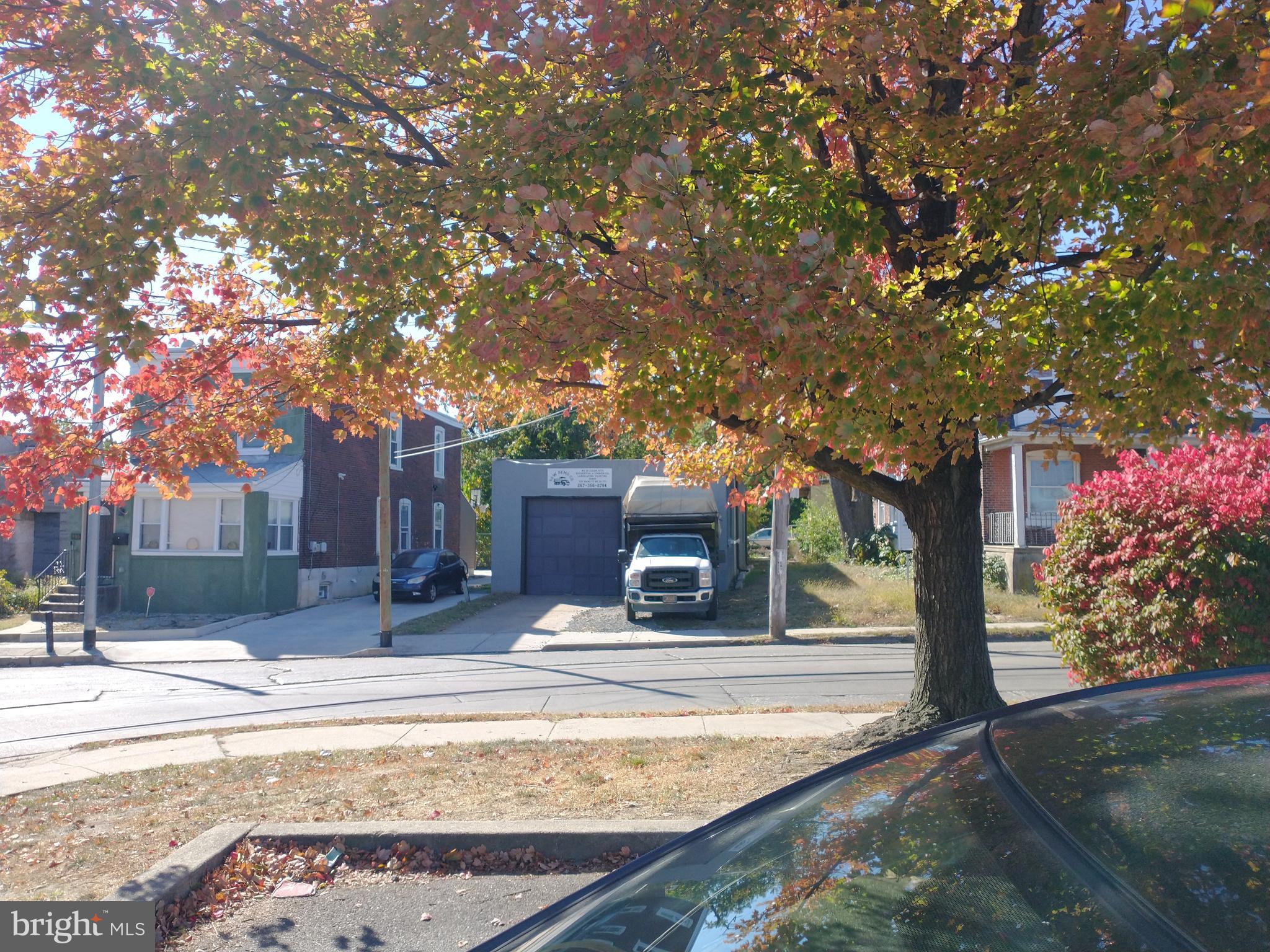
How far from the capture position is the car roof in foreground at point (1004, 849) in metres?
1.36

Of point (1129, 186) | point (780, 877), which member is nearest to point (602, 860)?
point (780, 877)

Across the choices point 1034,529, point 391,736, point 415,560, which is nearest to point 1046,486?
point 1034,529

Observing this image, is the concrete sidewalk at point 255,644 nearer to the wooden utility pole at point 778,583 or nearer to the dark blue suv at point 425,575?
the dark blue suv at point 425,575

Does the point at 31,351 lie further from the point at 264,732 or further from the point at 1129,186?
the point at 1129,186

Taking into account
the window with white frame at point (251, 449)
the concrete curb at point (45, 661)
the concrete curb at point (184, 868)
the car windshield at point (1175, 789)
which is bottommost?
the concrete curb at point (45, 661)

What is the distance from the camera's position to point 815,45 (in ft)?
20.3

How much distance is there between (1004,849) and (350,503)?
29325 mm

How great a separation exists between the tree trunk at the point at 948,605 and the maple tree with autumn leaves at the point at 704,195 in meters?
0.17

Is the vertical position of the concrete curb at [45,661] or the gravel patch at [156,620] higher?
the gravel patch at [156,620]

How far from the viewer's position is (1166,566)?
22.7 ft

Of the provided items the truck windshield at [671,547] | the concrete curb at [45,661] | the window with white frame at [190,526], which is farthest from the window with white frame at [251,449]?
the truck windshield at [671,547]

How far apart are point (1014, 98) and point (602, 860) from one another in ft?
18.0

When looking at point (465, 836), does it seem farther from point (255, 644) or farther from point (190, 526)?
point (190, 526)

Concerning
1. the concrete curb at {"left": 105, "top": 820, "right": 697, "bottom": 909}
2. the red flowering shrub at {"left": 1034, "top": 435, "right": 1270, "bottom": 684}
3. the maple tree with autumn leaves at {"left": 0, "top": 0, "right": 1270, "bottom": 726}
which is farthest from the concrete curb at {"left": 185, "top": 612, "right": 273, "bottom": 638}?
the red flowering shrub at {"left": 1034, "top": 435, "right": 1270, "bottom": 684}
